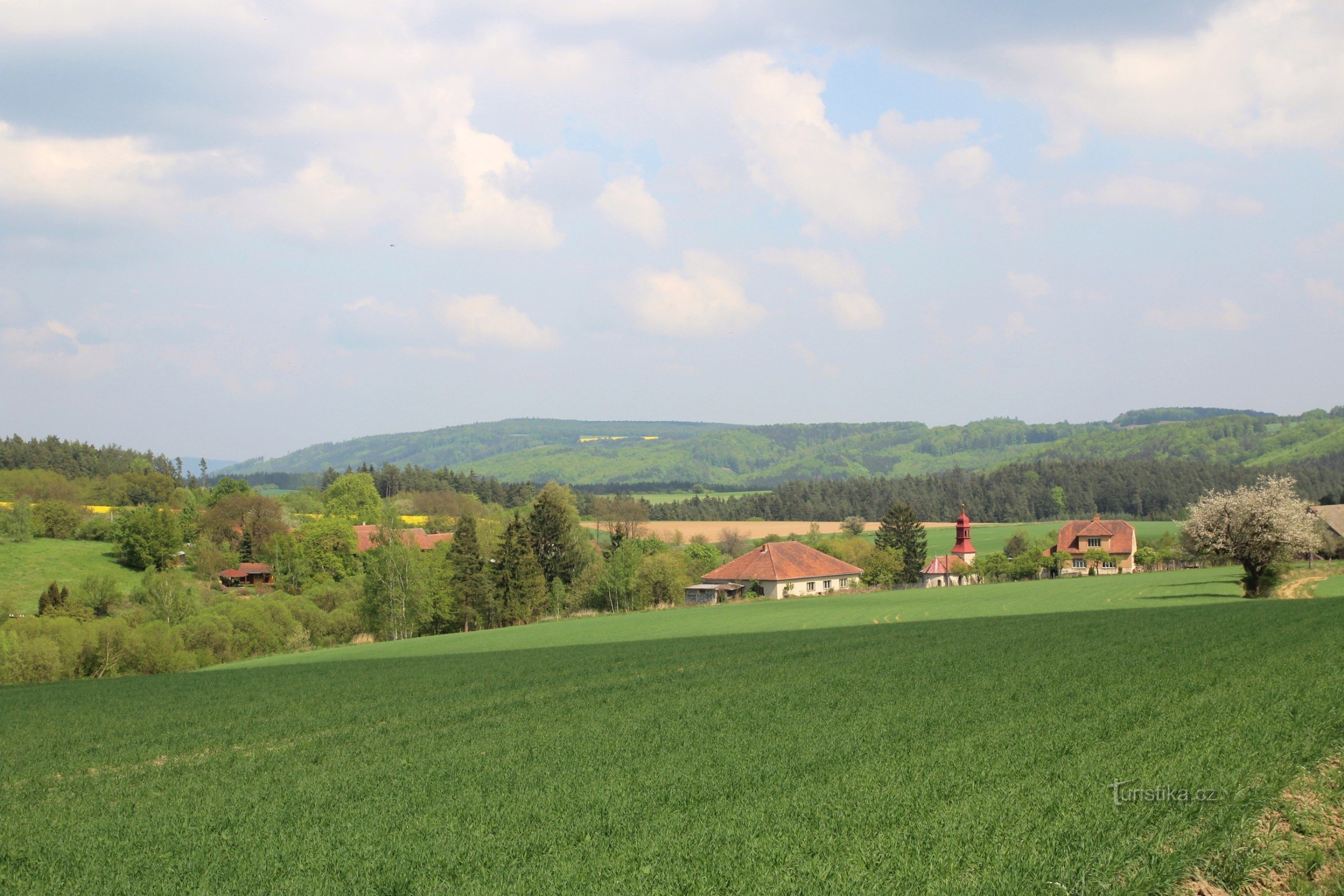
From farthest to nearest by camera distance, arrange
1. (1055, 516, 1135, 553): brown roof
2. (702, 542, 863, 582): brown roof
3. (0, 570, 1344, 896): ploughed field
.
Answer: (1055, 516, 1135, 553): brown roof
(702, 542, 863, 582): brown roof
(0, 570, 1344, 896): ploughed field

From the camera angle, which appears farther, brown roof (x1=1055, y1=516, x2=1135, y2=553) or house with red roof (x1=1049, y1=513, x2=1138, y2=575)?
brown roof (x1=1055, y1=516, x2=1135, y2=553)

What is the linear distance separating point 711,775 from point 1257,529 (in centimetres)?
4982

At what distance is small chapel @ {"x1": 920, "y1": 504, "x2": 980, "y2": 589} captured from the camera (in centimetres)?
10600

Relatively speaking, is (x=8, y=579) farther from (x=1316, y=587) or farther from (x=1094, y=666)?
(x=1316, y=587)

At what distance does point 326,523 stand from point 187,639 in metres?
45.9

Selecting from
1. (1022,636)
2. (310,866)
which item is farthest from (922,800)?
(1022,636)

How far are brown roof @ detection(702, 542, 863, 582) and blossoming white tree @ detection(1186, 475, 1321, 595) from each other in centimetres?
4046

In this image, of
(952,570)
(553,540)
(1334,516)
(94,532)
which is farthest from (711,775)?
(94,532)

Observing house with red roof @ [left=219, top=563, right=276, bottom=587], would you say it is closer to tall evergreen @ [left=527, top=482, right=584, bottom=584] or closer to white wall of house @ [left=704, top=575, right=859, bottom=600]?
tall evergreen @ [left=527, top=482, right=584, bottom=584]

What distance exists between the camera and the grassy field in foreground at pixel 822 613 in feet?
172

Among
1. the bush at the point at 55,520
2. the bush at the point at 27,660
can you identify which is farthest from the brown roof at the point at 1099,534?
the bush at the point at 55,520

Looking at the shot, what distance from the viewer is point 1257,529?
52.0 meters

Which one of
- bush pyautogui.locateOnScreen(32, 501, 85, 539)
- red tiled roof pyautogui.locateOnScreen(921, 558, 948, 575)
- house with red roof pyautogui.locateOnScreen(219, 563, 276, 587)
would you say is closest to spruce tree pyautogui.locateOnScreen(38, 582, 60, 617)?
house with red roof pyautogui.locateOnScreen(219, 563, 276, 587)

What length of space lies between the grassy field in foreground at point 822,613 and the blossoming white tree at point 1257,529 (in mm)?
2569
